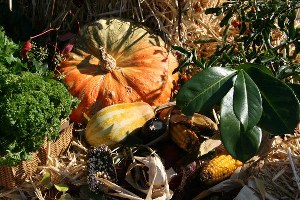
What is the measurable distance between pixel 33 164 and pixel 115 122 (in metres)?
0.47

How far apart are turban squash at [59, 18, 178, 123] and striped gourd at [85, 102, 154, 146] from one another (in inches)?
8.6

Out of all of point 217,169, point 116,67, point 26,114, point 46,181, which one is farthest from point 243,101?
point 116,67

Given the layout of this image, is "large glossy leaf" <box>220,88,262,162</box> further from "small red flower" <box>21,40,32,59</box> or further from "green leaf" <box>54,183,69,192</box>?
"small red flower" <box>21,40,32,59</box>

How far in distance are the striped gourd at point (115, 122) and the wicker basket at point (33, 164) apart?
138 mm

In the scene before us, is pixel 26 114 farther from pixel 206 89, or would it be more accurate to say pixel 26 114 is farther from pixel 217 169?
pixel 206 89

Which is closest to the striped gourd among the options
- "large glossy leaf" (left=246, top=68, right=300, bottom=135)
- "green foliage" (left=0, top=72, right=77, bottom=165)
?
"green foliage" (left=0, top=72, right=77, bottom=165)

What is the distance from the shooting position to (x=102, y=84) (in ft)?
10.2

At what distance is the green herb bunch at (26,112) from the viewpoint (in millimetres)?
2428

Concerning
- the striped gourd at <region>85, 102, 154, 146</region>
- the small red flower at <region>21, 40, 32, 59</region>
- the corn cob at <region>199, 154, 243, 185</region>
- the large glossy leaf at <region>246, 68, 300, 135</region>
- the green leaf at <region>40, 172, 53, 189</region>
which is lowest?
the green leaf at <region>40, 172, 53, 189</region>

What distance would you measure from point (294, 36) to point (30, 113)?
53.1 inches

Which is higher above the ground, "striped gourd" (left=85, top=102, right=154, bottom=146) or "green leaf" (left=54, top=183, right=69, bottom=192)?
"striped gourd" (left=85, top=102, right=154, bottom=146)

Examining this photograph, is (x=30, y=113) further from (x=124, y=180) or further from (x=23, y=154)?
(x=124, y=180)

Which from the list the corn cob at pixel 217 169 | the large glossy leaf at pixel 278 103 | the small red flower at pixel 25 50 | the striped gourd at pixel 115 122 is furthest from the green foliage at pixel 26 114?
the large glossy leaf at pixel 278 103

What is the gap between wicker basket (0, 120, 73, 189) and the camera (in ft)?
8.57
